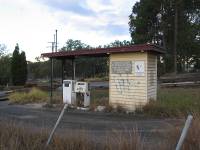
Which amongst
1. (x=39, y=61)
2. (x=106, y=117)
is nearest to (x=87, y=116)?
(x=106, y=117)

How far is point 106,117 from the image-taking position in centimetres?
1641

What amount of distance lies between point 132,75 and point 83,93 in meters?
2.98

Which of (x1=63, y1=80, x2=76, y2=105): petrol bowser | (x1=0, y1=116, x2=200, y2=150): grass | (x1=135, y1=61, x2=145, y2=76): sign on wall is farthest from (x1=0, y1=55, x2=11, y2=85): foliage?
(x1=0, y1=116, x2=200, y2=150): grass

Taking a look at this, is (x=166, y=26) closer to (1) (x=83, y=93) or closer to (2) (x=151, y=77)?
(1) (x=83, y=93)

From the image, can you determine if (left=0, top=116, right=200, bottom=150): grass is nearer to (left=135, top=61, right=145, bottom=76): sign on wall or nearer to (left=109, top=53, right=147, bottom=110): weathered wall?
(left=109, top=53, right=147, bottom=110): weathered wall

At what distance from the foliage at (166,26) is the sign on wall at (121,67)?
116 feet

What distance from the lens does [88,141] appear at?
796 centimetres

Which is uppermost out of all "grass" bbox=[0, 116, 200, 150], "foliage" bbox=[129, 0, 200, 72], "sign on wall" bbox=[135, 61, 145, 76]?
"foliage" bbox=[129, 0, 200, 72]

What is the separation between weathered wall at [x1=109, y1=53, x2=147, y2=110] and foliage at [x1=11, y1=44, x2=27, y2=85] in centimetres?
3173

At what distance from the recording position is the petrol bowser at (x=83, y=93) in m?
19.9

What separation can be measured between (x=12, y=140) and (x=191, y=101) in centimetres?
1050

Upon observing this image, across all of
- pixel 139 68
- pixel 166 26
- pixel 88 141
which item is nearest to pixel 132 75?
pixel 139 68

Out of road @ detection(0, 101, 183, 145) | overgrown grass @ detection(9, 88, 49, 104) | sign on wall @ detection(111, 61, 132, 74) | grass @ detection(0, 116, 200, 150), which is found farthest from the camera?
overgrown grass @ detection(9, 88, 49, 104)

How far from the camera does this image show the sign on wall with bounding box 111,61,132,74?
18.7m
